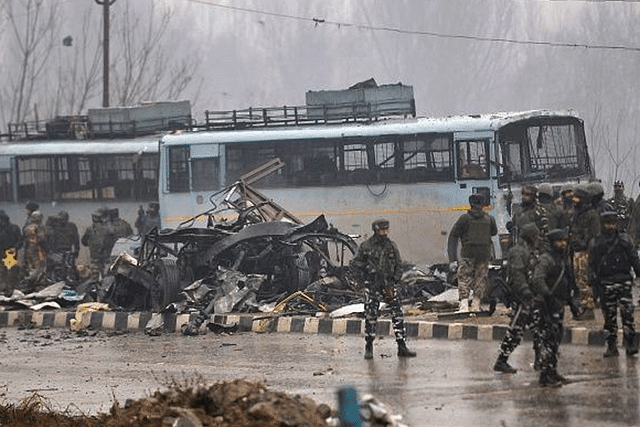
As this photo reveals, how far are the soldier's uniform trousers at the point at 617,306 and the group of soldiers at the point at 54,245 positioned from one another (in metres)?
13.9

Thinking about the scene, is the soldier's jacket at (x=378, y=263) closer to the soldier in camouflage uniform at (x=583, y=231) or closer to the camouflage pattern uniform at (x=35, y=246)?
the soldier in camouflage uniform at (x=583, y=231)

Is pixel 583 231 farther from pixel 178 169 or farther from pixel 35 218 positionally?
pixel 178 169

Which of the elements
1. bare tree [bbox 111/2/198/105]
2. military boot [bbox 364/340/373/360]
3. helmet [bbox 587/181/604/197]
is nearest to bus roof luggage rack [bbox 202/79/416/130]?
helmet [bbox 587/181/604/197]

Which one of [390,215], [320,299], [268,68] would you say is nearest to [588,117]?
[268,68]

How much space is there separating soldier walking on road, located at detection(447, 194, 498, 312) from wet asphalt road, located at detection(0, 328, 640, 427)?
1.80 m

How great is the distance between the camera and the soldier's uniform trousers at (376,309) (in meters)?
17.1

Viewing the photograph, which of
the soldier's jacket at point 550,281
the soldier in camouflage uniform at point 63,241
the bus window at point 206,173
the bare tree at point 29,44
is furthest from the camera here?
the bare tree at point 29,44

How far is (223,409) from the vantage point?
11086 millimetres

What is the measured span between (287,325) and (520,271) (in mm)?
7141

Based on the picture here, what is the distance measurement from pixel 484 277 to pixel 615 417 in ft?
29.7

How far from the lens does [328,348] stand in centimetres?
1880

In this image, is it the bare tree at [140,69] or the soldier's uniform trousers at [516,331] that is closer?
the soldier's uniform trousers at [516,331]

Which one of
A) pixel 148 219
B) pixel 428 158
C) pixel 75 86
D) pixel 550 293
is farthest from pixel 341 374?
pixel 75 86

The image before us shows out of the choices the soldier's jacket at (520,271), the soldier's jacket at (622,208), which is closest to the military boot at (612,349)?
the soldier's jacket at (520,271)
